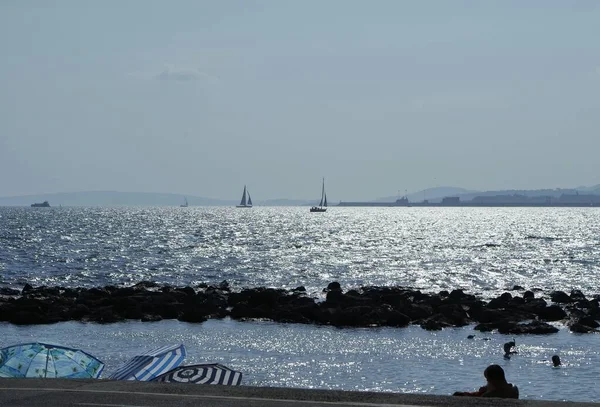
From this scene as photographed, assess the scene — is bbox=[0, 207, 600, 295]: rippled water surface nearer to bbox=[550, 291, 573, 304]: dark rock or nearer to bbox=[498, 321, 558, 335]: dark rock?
bbox=[550, 291, 573, 304]: dark rock

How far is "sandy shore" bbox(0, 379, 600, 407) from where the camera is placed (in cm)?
1251

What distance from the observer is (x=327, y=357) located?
30.2 m

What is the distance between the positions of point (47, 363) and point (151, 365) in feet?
9.34

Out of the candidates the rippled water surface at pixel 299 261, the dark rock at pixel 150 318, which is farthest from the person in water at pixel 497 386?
the rippled water surface at pixel 299 261

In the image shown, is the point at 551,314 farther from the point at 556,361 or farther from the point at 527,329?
the point at 556,361

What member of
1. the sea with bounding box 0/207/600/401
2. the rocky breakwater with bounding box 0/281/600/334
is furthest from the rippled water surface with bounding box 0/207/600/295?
the rocky breakwater with bounding box 0/281/600/334

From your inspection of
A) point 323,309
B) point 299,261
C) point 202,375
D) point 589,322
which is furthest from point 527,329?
point 299,261

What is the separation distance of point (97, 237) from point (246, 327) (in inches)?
3395

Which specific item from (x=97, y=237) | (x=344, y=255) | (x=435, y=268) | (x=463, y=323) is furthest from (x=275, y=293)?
(x=97, y=237)

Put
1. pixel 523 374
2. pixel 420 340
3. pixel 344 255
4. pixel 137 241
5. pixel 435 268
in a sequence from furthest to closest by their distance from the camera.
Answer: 1. pixel 137 241
2. pixel 344 255
3. pixel 435 268
4. pixel 420 340
5. pixel 523 374

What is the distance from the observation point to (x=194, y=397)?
13.0 meters

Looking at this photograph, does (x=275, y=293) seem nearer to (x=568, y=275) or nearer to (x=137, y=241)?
(x=568, y=275)

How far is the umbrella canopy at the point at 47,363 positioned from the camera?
21.1 m

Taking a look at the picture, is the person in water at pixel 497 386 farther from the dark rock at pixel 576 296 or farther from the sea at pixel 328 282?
the dark rock at pixel 576 296
